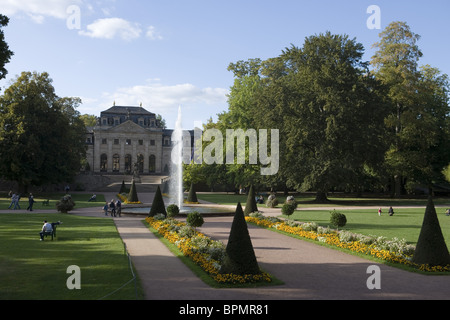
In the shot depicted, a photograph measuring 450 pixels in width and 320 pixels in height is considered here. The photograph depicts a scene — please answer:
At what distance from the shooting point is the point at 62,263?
1309 cm

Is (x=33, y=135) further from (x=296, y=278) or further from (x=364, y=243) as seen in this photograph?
(x=296, y=278)

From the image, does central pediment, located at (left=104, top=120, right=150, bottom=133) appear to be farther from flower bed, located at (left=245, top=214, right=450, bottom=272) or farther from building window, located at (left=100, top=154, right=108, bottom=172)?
flower bed, located at (left=245, top=214, right=450, bottom=272)

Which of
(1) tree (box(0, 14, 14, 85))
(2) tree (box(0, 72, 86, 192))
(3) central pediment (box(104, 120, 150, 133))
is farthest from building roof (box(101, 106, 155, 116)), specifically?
(1) tree (box(0, 14, 14, 85))

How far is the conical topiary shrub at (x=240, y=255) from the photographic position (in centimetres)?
1141

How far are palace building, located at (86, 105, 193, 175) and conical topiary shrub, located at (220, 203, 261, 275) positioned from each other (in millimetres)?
79926

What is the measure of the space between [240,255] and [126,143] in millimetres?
84835

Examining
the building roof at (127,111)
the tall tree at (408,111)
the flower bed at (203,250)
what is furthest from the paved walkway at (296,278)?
the building roof at (127,111)

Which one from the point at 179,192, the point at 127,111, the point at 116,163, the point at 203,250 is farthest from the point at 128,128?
the point at 203,250

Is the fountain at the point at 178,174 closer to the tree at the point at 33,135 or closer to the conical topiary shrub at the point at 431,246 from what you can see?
the tree at the point at 33,135

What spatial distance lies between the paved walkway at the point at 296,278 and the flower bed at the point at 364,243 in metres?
0.73

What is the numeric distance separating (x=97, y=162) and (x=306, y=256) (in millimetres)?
82703

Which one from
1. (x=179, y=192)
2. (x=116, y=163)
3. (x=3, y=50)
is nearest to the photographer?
(x=3, y=50)
